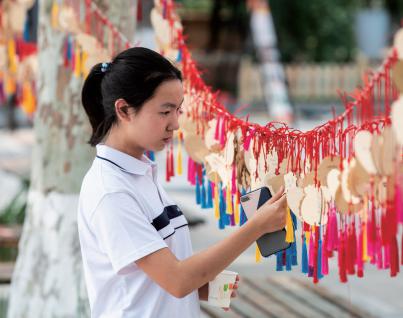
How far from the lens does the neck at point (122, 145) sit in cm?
213

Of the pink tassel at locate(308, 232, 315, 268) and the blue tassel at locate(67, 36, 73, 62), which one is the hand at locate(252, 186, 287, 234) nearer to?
the pink tassel at locate(308, 232, 315, 268)

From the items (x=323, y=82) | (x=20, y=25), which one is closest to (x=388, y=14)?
(x=323, y=82)

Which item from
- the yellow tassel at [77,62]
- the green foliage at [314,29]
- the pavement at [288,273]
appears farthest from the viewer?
the green foliage at [314,29]

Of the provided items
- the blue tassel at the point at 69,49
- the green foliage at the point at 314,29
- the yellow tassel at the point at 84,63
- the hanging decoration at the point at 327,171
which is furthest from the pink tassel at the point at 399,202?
the green foliage at the point at 314,29

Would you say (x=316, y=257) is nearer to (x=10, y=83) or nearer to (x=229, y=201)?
(x=229, y=201)

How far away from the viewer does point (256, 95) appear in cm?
1862

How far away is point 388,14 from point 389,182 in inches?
916

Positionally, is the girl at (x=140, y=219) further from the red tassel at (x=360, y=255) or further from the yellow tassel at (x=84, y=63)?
the yellow tassel at (x=84, y=63)

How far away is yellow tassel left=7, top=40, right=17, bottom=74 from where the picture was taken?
475 cm

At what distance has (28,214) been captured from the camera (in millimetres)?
4184

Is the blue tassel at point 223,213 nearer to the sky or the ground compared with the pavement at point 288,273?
nearer to the sky

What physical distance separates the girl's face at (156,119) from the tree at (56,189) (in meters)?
1.90

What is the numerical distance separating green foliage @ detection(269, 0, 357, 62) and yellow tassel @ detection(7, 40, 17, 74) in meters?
16.1

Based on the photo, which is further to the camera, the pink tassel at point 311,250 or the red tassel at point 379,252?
the pink tassel at point 311,250
